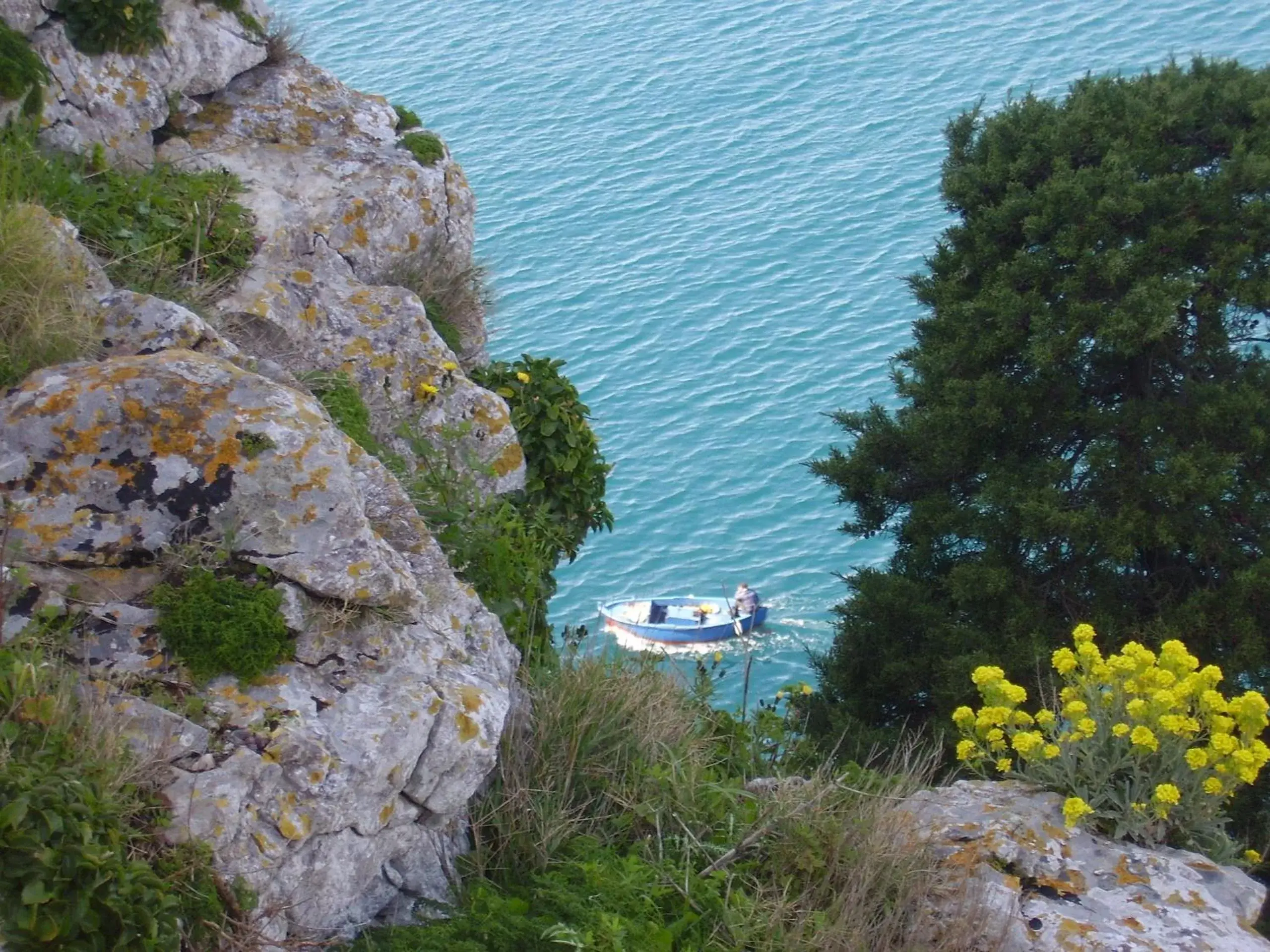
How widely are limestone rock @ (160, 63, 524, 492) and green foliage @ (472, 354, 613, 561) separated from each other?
33cm

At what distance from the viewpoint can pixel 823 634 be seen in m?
23.0

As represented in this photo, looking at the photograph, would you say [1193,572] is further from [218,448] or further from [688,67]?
[688,67]

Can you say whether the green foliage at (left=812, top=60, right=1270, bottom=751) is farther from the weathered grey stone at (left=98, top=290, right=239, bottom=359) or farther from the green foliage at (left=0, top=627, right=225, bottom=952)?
the green foliage at (left=0, top=627, right=225, bottom=952)

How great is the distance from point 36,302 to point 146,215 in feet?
6.38

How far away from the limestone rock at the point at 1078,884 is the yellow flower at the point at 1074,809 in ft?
0.24

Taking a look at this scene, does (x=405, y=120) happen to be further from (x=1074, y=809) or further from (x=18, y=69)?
(x=1074, y=809)

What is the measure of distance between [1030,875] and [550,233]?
100.0ft

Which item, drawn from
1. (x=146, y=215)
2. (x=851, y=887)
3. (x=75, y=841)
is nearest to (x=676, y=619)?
(x=146, y=215)

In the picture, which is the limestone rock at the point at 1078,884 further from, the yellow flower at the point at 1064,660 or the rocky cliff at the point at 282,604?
the rocky cliff at the point at 282,604

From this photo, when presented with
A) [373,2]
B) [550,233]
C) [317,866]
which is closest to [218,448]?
[317,866]

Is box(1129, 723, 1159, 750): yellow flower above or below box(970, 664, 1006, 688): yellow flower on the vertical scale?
below

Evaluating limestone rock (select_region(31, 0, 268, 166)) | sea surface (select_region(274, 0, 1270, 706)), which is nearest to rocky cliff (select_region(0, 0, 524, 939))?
limestone rock (select_region(31, 0, 268, 166))

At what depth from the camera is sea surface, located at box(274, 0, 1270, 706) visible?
85.6 ft

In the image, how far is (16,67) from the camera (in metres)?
6.52
